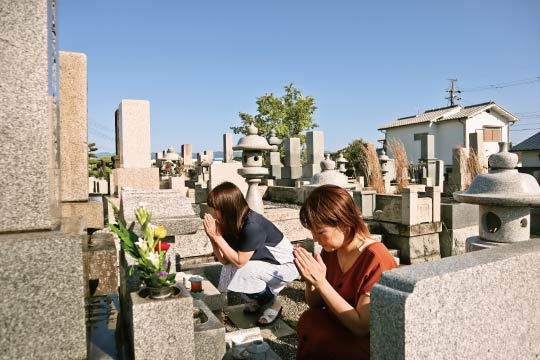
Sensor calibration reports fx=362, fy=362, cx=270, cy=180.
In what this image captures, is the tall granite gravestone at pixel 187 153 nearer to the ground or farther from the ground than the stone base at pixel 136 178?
farther from the ground

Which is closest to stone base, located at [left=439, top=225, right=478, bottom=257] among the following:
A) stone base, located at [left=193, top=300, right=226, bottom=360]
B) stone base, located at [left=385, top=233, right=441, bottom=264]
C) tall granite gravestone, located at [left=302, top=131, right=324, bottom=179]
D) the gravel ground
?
stone base, located at [left=385, top=233, right=441, bottom=264]

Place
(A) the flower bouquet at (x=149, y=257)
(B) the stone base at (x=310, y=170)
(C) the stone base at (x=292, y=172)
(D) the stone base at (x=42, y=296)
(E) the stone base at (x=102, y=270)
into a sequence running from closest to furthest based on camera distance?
1. (D) the stone base at (x=42, y=296)
2. (A) the flower bouquet at (x=149, y=257)
3. (E) the stone base at (x=102, y=270)
4. (B) the stone base at (x=310, y=170)
5. (C) the stone base at (x=292, y=172)

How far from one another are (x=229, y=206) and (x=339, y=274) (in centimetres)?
150

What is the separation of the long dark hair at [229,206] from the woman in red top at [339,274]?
1360 mm

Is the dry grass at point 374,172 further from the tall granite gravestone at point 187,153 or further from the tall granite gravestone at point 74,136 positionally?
the tall granite gravestone at point 187,153

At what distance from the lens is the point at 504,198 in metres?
3.65

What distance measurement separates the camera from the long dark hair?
11.0 feet

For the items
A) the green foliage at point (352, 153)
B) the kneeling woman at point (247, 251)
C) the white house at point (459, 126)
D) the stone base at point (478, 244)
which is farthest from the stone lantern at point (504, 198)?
the white house at point (459, 126)

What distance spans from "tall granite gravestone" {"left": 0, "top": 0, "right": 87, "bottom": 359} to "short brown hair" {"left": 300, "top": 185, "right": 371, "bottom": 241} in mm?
1196

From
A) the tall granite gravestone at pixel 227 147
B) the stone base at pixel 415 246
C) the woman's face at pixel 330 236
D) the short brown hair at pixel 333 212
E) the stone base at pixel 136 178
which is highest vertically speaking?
the tall granite gravestone at pixel 227 147

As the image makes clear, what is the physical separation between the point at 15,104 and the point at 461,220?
22.8ft

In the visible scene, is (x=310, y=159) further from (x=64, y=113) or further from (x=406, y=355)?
(x=406, y=355)

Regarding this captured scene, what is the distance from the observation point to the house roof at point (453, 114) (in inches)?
1006

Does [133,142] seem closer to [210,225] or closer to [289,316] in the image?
[210,225]
